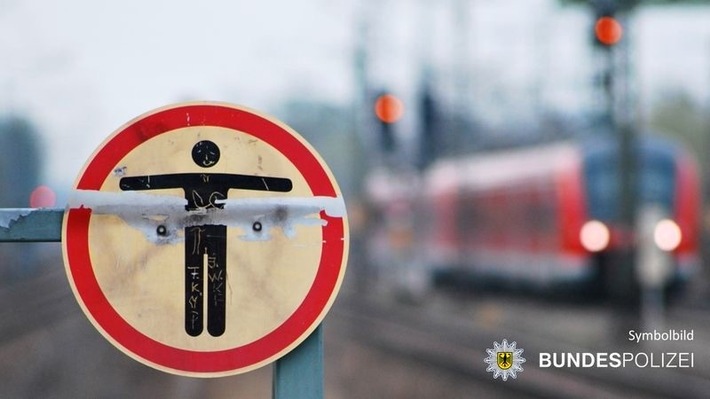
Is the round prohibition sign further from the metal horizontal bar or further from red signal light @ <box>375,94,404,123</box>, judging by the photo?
red signal light @ <box>375,94,404,123</box>

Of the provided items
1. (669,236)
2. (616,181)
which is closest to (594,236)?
(616,181)

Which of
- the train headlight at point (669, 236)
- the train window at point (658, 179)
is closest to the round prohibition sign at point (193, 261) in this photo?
the train window at point (658, 179)

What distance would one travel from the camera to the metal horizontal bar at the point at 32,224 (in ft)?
8.71

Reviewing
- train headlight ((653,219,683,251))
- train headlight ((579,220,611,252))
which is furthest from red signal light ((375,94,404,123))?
train headlight ((653,219,683,251))

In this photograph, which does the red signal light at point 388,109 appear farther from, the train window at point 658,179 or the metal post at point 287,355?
the metal post at point 287,355

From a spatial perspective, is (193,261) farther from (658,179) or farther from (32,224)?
A: (658,179)

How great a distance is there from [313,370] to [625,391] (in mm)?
11254

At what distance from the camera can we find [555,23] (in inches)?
1027

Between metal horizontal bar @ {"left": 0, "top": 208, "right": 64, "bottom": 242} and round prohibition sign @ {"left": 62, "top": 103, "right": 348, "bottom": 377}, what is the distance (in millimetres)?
86

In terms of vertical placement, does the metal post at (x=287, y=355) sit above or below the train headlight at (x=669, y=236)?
below

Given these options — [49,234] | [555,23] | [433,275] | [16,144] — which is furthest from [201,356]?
[433,275]

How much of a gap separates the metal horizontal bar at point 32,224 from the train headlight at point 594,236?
20.6 metres

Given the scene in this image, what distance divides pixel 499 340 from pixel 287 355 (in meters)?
18.3

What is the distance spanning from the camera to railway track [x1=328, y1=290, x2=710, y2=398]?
45.5ft
